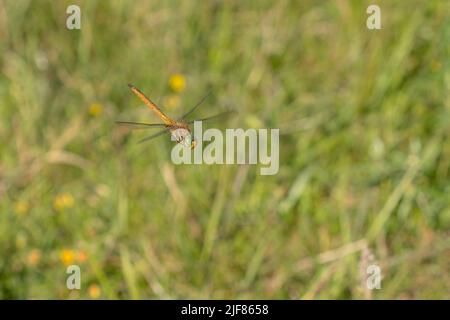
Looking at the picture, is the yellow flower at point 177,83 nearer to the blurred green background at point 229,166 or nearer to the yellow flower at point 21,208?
the blurred green background at point 229,166

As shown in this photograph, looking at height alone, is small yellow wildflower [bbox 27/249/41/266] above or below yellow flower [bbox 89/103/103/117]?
below

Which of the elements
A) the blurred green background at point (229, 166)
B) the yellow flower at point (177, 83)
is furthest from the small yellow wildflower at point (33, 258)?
the yellow flower at point (177, 83)

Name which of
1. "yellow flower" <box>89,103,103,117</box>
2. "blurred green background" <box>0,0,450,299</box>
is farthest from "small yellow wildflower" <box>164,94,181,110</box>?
"yellow flower" <box>89,103,103,117</box>

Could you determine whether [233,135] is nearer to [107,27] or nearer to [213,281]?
[213,281]

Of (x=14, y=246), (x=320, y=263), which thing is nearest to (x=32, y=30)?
(x=14, y=246)

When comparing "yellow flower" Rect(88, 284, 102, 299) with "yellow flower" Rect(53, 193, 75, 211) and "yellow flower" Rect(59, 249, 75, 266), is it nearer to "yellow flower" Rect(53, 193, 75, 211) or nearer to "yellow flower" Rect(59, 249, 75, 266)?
"yellow flower" Rect(59, 249, 75, 266)

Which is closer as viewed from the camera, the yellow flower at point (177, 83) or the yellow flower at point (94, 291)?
the yellow flower at point (94, 291)

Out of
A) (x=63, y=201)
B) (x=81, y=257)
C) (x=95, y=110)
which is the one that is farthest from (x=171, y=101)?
(x=81, y=257)
